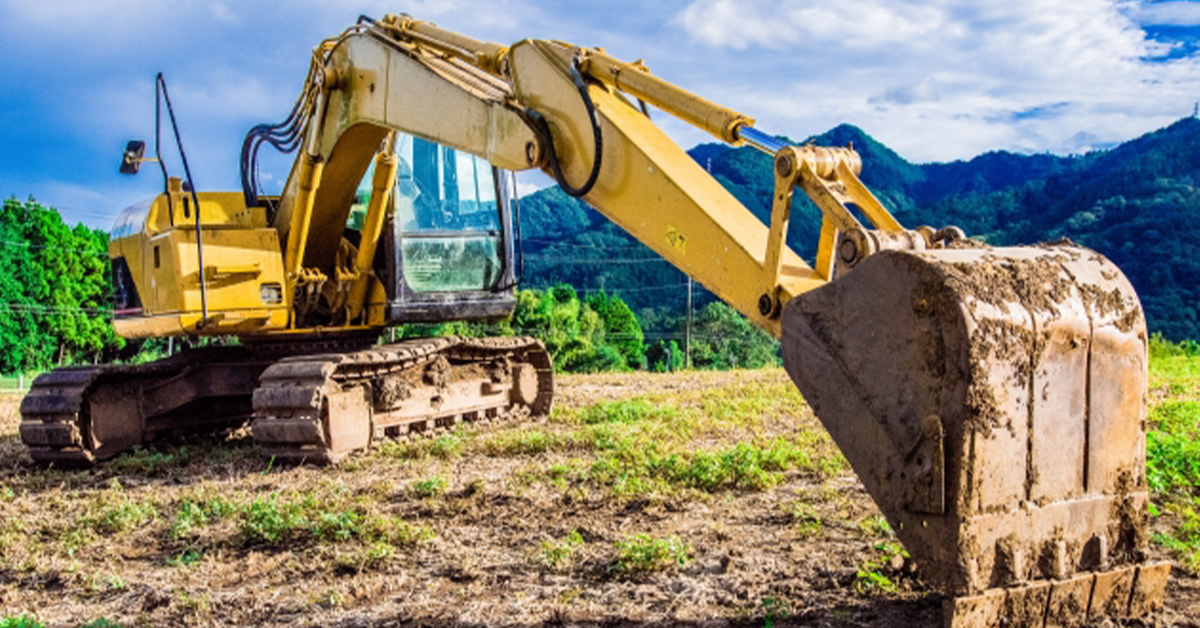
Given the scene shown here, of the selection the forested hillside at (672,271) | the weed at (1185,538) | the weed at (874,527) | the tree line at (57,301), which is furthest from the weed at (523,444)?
the tree line at (57,301)

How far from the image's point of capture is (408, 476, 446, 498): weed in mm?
6583

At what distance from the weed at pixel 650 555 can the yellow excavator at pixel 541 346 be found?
1.15 metres

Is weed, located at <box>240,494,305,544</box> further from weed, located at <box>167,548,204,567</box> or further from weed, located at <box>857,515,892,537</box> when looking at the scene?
weed, located at <box>857,515,892,537</box>

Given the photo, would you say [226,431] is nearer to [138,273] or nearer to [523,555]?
[138,273]

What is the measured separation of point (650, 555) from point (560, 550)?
0.50 metres

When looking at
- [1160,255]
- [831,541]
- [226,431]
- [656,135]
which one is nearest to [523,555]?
[831,541]

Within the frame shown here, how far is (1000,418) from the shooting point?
336cm

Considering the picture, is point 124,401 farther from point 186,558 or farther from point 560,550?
point 560,550

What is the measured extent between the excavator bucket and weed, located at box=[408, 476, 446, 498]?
134 inches

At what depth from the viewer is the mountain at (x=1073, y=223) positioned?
200ft

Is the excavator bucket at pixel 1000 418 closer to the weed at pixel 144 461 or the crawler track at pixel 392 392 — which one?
the crawler track at pixel 392 392

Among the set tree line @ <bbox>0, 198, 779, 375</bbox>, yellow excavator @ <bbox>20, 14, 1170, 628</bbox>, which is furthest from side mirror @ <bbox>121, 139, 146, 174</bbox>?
tree line @ <bbox>0, 198, 779, 375</bbox>

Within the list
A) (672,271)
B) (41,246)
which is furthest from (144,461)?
(672,271)

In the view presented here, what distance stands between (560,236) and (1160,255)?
5905cm
